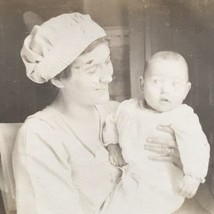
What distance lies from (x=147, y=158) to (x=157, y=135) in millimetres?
57

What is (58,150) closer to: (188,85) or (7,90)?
(7,90)

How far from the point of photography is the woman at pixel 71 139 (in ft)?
4.51

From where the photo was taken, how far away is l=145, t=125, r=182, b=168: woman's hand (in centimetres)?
139

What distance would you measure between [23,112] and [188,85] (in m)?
0.38

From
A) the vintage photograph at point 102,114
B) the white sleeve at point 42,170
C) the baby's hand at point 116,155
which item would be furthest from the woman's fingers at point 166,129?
the white sleeve at point 42,170

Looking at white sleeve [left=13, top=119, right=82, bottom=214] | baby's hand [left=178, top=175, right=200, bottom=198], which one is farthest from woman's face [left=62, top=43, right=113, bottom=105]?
baby's hand [left=178, top=175, right=200, bottom=198]

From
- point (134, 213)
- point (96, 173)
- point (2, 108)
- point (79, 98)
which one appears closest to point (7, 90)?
point (2, 108)

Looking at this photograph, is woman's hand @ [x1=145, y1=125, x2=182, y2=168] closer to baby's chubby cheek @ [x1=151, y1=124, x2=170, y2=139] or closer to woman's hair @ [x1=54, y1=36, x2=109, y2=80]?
baby's chubby cheek @ [x1=151, y1=124, x2=170, y2=139]

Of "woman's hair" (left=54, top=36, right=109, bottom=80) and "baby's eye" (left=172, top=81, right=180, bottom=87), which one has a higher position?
"woman's hair" (left=54, top=36, right=109, bottom=80)

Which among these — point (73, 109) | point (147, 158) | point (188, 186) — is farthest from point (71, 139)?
point (188, 186)

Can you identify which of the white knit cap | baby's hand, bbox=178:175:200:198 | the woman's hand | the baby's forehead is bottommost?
baby's hand, bbox=178:175:200:198

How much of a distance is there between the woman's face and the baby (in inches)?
2.4

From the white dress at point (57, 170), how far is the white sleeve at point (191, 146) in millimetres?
157

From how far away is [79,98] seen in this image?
4.62ft
